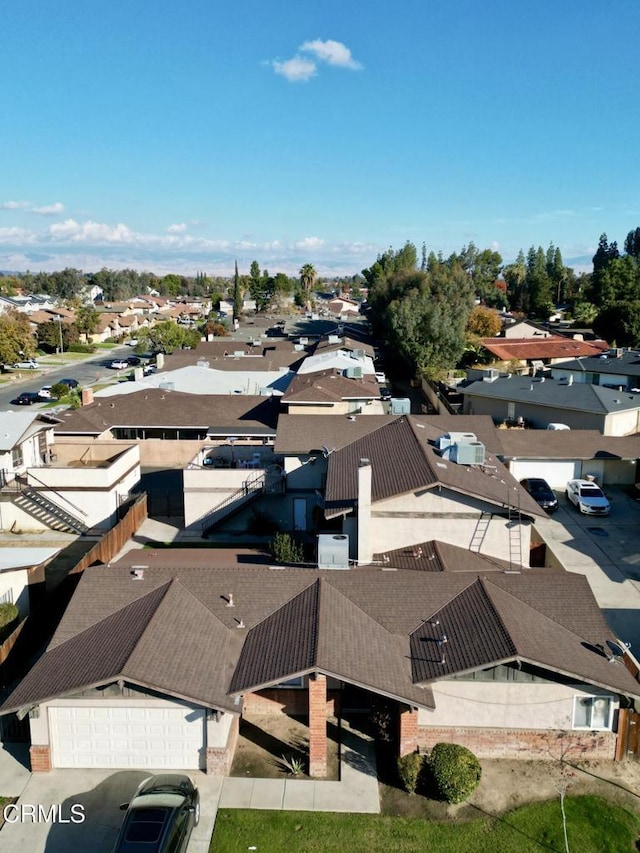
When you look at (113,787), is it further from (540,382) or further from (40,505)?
(540,382)

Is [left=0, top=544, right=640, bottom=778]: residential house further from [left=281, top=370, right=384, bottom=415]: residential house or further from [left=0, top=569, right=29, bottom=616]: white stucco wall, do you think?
[left=281, top=370, right=384, bottom=415]: residential house

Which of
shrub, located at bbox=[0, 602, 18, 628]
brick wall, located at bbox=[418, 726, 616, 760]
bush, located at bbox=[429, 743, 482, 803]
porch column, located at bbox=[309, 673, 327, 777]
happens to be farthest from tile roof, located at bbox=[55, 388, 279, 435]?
bush, located at bbox=[429, 743, 482, 803]

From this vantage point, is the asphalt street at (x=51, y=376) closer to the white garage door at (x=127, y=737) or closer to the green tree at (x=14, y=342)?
the green tree at (x=14, y=342)

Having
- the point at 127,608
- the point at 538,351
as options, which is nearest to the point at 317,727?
the point at 127,608

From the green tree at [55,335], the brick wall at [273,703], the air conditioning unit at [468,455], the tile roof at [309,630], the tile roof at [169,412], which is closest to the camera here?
the tile roof at [309,630]

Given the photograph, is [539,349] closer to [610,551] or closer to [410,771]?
[610,551]

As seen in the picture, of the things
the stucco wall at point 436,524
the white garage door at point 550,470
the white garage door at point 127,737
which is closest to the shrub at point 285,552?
the stucco wall at point 436,524
